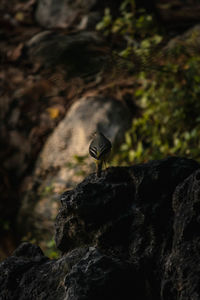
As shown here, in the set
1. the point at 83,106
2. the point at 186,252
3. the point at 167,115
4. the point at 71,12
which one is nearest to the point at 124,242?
the point at 186,252

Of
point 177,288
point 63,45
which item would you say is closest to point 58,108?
point 63,45

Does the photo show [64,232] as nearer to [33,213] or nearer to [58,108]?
[33,213]

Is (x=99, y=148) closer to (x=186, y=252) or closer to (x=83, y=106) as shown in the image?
(x=186, y=252)

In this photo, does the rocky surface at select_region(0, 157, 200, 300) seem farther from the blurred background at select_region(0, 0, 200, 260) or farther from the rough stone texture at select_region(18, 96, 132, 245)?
the rough stone texture at select_region(18, 96, 132, 245)

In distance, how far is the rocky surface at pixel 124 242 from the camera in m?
1.66

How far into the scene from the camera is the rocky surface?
1.66 m

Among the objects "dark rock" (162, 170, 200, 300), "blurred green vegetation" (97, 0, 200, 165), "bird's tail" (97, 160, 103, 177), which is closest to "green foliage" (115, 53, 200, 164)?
"blurred green vegetation" (97, 0, 200, 165)

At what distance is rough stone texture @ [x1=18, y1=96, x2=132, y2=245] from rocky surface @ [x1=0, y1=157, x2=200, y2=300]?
2.54 m

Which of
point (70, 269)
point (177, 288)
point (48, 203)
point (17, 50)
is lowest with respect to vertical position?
point (177, 288)

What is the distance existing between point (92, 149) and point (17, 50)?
202 inches

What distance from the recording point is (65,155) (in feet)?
17.2

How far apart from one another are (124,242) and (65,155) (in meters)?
3.38

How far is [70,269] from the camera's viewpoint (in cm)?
181

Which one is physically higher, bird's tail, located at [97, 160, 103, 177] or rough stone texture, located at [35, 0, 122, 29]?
rough stone texture, located at [35, 0, 122, 29]
